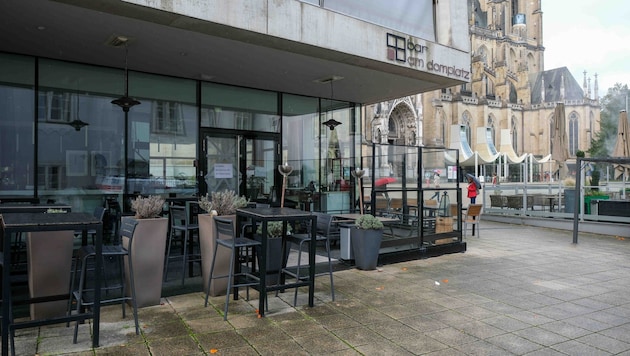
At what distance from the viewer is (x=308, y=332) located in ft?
13.5

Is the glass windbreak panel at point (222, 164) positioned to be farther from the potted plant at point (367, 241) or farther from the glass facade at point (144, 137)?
the potted plant at point (367, 241)

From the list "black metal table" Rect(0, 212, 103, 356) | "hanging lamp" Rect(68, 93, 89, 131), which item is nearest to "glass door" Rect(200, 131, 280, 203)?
"hanging lamp" Rect(68, 93, 89, 131)

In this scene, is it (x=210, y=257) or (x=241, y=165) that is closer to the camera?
(x=210, y=257)

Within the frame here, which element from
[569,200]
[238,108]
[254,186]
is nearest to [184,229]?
[254,186]

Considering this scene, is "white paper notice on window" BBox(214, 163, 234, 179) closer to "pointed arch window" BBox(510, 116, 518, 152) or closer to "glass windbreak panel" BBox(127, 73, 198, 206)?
"glass windbreak panel" BBox(127, 73, 198, 206)

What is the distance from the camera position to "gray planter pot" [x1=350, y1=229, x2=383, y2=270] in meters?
6.79

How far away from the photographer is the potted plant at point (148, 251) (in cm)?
469

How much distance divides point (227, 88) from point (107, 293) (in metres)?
5.45

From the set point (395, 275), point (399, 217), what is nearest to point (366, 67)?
point (399, 217)

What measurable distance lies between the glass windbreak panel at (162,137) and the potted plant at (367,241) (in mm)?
3837

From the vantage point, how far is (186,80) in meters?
8.88

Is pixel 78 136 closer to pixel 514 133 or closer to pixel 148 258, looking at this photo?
pixel 148 258

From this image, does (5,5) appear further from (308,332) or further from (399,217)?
(399,217)

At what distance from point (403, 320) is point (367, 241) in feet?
7.59
